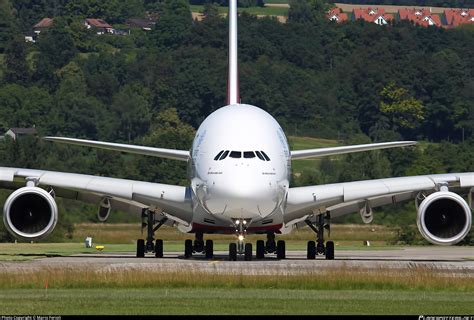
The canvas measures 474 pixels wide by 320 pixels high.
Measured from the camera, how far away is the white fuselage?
111 feet

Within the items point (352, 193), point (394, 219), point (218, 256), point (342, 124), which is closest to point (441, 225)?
point (352, 193)

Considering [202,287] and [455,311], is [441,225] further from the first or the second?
[455,311]

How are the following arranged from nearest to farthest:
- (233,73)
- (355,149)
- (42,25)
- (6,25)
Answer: (355,149), (233,73), (6,25), (42,25)

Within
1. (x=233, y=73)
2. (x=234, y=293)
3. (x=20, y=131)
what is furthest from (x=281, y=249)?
(x=20, y=131)

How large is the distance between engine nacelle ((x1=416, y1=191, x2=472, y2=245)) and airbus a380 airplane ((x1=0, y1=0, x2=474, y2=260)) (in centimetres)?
2

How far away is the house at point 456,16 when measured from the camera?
→ 155 m

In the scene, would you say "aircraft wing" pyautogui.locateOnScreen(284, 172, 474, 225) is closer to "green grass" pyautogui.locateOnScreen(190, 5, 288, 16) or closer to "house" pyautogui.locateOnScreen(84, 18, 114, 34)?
"house" pyautogui.locateOnScreen(84, 18, 114, 34)

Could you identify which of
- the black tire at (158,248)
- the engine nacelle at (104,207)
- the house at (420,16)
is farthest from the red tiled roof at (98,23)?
the black tire at (158,248)

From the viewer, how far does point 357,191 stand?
37219 millimetres

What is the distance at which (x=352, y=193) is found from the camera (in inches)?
1464

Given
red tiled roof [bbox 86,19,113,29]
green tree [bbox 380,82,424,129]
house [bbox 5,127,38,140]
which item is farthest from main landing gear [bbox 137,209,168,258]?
red tiled roof [bbox 86,19,113,29]

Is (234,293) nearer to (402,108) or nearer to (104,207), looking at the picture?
(104,207)

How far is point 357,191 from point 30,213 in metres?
7.54

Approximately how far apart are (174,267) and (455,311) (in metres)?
9.29
